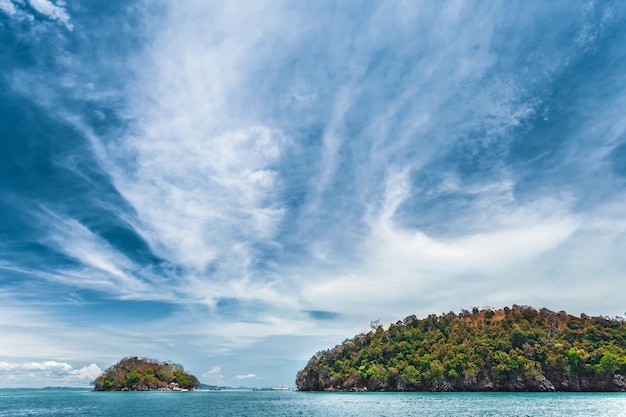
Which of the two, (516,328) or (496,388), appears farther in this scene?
(516,328)

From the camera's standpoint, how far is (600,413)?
217 ft

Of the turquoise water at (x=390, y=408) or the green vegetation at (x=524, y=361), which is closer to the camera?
the turquoise water at (x=390, y=408)

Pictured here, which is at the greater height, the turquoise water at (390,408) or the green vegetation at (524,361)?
the green vegetation at (524,361)

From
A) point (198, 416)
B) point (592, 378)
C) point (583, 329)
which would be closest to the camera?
point (198, 416)

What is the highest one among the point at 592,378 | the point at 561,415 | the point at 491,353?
the point at 491,353

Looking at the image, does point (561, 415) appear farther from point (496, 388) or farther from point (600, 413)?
point (496, 388)

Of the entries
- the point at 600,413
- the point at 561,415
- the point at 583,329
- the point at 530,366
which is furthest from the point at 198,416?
the point at 583,329

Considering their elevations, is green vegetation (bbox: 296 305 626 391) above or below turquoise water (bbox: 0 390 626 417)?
above

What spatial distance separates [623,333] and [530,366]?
4416cm

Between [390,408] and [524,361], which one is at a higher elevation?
[524,361]

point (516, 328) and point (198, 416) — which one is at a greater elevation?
point (516, 328)

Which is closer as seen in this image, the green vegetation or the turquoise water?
the turquoise water

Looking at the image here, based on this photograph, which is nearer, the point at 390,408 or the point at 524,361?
the point at 390,408

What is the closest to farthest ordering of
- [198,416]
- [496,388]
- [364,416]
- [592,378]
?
[364,416] < [198,416] < [592,378] < [496,388]
